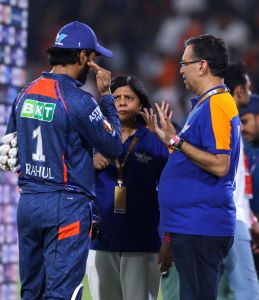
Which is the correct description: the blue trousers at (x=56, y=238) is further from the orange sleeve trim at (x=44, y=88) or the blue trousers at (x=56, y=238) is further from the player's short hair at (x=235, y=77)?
the player's short hair at (x=235, y=77)

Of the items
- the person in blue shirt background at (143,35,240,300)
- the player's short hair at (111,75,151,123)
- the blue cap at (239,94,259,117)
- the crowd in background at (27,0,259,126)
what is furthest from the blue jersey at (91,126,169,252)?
the crowd in background at (27,0,259,126)

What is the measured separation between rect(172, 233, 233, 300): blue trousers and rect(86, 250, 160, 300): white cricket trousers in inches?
31.8

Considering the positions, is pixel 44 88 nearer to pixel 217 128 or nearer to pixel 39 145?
pixel 39 145

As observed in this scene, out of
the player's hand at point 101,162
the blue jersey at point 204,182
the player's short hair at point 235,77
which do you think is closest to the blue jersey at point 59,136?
the blue jersey at point 204,182

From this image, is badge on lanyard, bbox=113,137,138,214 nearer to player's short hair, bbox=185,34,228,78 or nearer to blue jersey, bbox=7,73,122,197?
blue jersey, bbox=7,73,122,197

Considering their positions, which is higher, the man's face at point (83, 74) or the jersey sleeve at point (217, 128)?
the man's face at point (83, 74)

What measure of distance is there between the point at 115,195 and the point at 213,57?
1.17m

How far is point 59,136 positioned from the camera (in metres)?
4.13

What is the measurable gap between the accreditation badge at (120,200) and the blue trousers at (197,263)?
82 centimetres

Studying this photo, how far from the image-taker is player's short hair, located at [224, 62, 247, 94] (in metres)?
5.83

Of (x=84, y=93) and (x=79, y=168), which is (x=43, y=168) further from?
(x=84, y=93)

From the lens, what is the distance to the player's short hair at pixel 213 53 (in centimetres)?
435

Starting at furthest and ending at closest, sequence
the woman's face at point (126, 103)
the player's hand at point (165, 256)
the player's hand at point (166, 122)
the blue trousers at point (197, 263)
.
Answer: the woman's face at point (126, 103)
the player's hand at point (165, 256)
the player's hand at point (166, 122)
the blue trousers at point (197, 263)

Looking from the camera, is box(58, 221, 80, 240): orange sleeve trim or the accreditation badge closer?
box(58, 221, 80, 240): orange sleeve trim
